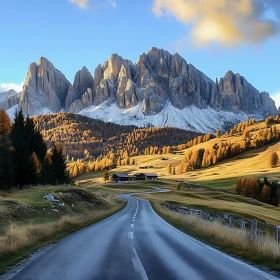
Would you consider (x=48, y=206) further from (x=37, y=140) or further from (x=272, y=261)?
(x=37, y=140)

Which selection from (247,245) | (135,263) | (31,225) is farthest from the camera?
(31,225)

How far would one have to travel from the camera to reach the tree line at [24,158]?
49.8 m

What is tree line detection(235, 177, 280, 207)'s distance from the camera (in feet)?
357

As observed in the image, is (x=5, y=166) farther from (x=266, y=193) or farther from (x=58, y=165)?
(x=266, y=193)

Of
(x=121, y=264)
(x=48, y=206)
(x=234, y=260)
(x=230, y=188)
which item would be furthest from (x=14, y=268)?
(x=230, y=188)

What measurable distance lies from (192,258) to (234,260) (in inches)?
61.0

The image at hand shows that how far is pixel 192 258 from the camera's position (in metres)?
12.9

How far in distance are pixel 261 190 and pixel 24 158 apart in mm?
81638

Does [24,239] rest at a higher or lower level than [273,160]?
lower

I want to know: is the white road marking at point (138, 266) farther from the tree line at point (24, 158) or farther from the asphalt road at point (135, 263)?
the tree line at point (24, 158)

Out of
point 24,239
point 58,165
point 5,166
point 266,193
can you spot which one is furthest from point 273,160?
point 24,239

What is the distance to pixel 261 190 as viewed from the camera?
4395 inches

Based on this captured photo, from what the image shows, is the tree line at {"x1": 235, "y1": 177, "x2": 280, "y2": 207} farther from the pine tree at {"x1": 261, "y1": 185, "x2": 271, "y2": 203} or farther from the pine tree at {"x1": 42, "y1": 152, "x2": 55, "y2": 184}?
the pine tree at {"x1": 42, "y1": 152, "x2": 55, "y2": 184}

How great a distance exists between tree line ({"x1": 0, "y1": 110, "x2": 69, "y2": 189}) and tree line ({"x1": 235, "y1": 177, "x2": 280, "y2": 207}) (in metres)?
62.8
